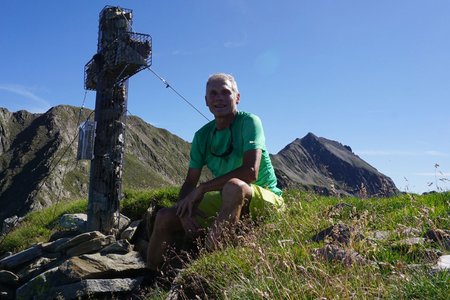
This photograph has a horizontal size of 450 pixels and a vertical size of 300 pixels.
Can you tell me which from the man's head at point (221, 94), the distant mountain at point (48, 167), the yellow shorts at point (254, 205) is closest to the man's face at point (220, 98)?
the man's head at point (221, 94)

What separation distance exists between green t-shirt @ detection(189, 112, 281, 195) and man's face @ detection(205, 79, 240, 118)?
226 millimetres

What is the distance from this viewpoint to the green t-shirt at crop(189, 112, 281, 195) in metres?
5.76

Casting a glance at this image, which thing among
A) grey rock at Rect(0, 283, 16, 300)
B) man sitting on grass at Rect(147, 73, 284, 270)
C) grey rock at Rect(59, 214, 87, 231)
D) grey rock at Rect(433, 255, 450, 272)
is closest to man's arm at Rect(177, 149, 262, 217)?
man sitting on grass at Rect(147, 73, 284, 270)

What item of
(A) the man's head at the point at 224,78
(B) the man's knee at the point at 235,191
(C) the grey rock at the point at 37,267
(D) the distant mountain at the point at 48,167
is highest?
(D) the distant mountain at the point at 48,167

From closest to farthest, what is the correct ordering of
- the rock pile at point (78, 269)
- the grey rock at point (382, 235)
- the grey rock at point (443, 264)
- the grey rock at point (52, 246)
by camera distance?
the grey rock at point (443, 264), the grey rock at point (382, 235), the rock pile at point (78, 269), the grey rock at point (52, 246)

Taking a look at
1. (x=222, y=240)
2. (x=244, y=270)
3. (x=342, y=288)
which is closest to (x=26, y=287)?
(x=222, y=240)

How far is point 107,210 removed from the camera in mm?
8719

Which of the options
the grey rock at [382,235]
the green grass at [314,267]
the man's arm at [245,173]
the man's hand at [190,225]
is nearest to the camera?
the green grass at [314,267]

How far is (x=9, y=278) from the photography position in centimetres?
771

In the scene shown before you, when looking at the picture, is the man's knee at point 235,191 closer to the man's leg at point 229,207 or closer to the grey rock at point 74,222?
the man's leg at point 229,207

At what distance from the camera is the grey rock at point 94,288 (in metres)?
6.01

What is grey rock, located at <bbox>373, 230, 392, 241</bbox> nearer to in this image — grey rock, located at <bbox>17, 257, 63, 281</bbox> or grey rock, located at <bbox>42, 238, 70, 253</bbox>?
grey rock, located at <bbox>17, 257, 63, 281</bbox>

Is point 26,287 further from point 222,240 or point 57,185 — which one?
point 57,185

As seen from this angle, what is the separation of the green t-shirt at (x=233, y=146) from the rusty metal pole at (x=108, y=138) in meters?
2.93
